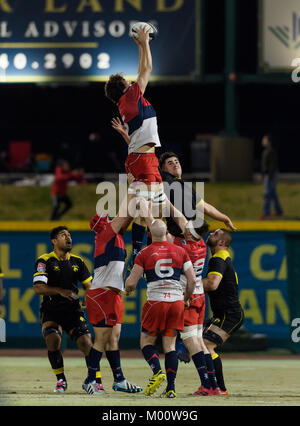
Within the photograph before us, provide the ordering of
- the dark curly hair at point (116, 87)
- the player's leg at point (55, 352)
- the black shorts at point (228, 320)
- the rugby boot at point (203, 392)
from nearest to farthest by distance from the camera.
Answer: the rugby boot at point (203, 392), the dark curly hair at point (116, 87), the player's leg at point (55, 352), the black shorts at point (228, 320)

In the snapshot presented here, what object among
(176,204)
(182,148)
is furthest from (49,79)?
(176,204)

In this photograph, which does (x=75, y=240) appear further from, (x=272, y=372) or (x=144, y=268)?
(x=144, y=268)

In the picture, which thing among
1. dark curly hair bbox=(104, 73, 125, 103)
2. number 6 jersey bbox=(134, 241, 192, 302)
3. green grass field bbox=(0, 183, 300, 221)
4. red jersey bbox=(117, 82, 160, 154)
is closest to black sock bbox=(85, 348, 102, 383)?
number 6 jersey bbox=(134, 241, 192, 302)

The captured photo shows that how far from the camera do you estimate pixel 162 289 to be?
1137cm

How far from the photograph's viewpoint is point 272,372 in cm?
1478

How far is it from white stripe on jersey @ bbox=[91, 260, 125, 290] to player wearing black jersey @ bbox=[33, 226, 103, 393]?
0.71 m

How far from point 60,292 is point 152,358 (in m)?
1.81

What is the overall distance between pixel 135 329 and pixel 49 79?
32.1 feet

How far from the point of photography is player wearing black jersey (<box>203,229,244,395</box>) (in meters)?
12.3

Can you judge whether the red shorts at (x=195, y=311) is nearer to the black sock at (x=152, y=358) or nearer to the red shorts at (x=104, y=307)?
the black sock at (x=152, y=358)

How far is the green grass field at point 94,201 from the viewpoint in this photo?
2545 cm

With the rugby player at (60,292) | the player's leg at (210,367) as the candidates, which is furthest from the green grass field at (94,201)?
the player's leg at (210,367)

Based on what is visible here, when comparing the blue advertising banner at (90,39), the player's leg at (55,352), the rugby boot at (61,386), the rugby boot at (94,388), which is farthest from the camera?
the blue advertising banner at (90,39)

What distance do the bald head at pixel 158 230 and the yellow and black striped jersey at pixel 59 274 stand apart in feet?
5.92
